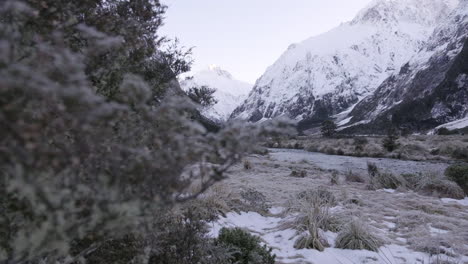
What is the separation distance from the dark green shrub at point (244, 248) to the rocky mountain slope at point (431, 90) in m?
96.7

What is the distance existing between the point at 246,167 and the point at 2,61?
16.2 meters

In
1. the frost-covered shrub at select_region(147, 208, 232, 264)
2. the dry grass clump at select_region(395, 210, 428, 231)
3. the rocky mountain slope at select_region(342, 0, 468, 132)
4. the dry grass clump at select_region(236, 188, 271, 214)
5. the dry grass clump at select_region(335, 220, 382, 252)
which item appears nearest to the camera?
the frost-covered shrub at select_region(147, 208, 232, 264)

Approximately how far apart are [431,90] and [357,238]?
124 meters

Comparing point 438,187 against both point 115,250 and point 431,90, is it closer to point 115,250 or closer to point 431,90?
point 115,250

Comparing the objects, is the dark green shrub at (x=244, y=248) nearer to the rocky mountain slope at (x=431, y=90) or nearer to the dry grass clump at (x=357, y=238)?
the dry grass clump at (x=357, y=238)

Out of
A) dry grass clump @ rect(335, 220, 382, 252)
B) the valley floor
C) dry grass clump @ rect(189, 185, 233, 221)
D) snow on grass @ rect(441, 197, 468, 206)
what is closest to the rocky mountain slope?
snow on grass @ rect(441, 197, 468, 206)

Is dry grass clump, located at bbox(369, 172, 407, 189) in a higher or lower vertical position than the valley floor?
lower

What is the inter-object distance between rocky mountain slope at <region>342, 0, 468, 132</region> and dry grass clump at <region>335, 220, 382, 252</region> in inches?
3739

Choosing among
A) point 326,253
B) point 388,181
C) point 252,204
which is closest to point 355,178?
point 388,181

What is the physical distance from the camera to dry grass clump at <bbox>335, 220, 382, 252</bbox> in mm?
5328

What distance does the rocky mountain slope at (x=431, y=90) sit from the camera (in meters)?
91.0

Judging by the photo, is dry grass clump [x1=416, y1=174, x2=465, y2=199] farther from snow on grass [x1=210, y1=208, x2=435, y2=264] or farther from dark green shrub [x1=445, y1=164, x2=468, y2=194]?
snow on grass [x1=210, y1=208, x2=435, y2=264]

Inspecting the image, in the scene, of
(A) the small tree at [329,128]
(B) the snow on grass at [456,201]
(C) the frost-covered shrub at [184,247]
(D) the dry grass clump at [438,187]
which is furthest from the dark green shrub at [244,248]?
(A) the small tree at [329,128]

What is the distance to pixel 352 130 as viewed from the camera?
112 metres
